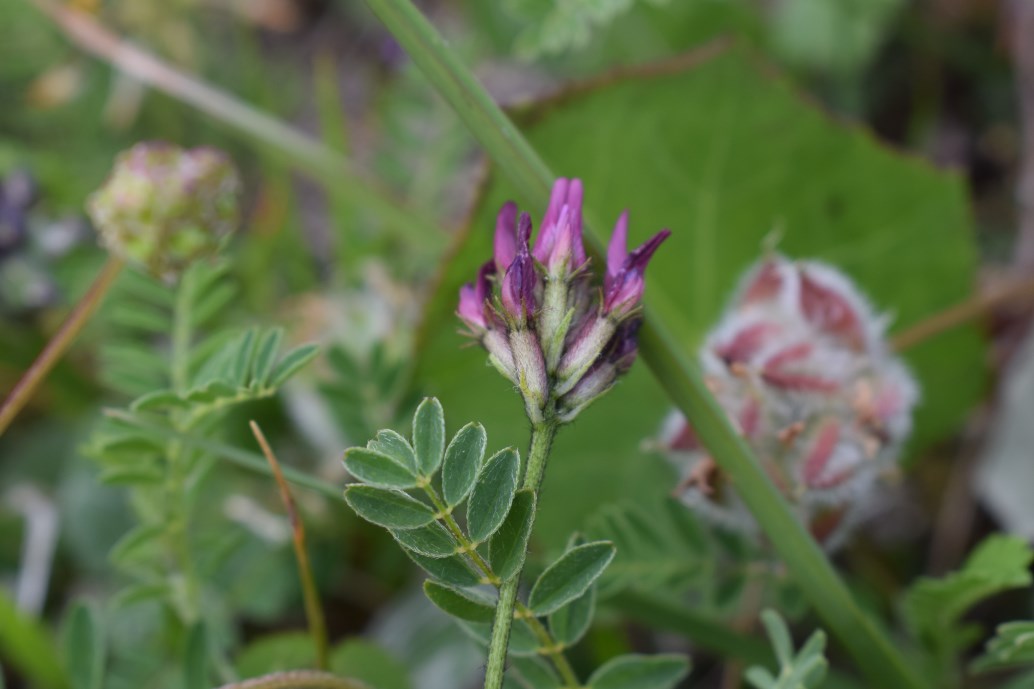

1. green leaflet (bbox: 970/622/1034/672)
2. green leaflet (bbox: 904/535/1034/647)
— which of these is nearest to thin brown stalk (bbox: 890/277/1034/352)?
green leaflet (bbox: 904/535/1034/647)

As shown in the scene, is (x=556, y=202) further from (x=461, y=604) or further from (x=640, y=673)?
(x=640, y=673)

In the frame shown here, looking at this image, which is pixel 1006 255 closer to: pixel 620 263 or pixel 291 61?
pixel 620 263

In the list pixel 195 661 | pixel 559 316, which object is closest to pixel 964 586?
pixel 559 316

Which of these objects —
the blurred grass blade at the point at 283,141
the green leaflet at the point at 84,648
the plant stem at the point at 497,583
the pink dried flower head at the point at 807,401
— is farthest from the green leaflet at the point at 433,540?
the blurred grass blade at the point at 283,141

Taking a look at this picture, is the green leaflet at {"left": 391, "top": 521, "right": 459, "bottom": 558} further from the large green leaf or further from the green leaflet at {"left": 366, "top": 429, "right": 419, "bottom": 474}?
the large green leaf

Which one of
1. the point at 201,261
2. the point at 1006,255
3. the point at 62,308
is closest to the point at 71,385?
the point at 62,308

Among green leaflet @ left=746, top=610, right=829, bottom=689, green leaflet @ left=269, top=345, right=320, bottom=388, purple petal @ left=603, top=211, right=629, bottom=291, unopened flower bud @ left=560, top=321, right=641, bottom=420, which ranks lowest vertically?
green leaflet @ left=746, top=610, right=829, bottom=689

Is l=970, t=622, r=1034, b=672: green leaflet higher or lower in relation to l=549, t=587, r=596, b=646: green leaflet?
lower
